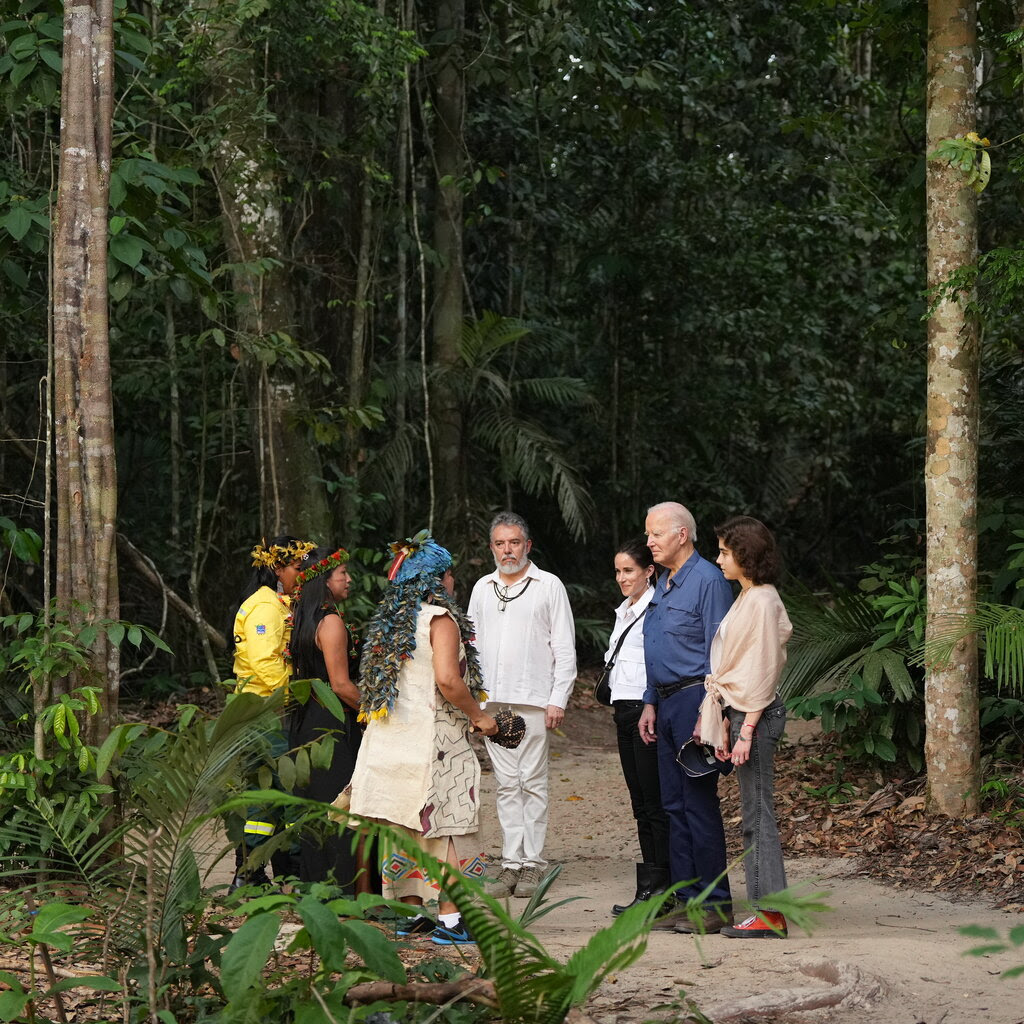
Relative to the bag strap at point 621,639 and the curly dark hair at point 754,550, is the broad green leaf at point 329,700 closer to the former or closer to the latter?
the curly dark hair at point 754,550

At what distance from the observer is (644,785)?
6270 mm

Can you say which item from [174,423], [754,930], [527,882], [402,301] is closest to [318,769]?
[527,882]

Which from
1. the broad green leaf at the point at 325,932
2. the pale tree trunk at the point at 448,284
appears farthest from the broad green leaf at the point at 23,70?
the pale tree trunk at the point at 448,284

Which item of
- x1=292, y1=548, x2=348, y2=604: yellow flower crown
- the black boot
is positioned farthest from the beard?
the black boot

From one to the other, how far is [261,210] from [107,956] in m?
6.81

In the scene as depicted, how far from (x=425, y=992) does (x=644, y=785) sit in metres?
2.69

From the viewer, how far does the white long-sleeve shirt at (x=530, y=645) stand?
6762 mm

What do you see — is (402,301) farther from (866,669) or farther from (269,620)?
(269,620)

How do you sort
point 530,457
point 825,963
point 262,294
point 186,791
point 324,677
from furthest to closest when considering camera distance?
Answer: point 530,457 < point 262,294 < point 324,677 < point 825,963 < point 186,791

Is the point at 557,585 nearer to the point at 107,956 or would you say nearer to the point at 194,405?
the point at 107,956

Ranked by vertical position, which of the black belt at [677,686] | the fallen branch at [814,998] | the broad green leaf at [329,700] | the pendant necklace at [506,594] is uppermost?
the pendant necklace at [506,594]

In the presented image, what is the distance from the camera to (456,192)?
1298cm

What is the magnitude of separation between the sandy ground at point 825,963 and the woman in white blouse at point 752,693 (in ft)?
0.94

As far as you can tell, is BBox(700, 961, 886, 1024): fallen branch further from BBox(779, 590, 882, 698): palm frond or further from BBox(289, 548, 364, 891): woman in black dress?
BBox(779, 590, 882, 698): palm frond
